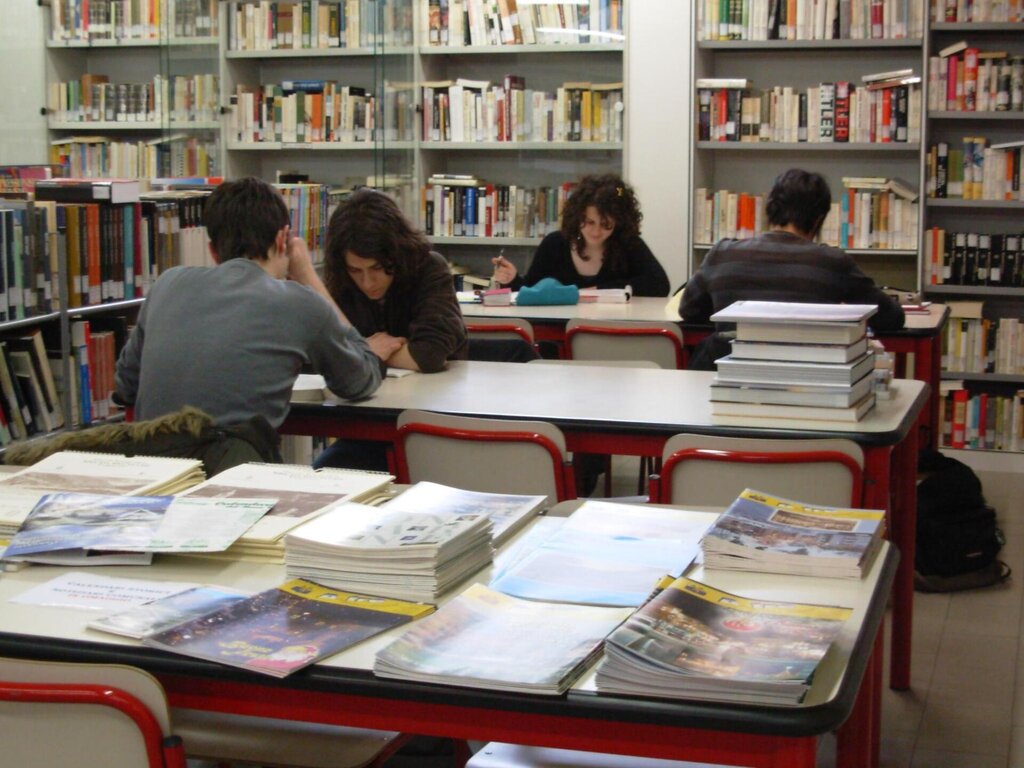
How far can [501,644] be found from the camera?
145 centimetres

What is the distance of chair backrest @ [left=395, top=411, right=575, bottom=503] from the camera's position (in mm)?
2650

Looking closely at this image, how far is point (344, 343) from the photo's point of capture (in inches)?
115

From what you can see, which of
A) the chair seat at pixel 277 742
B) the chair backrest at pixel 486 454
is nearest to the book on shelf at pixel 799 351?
the chair backrest at pixel 486 454

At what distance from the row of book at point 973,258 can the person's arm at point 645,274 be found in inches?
55.6

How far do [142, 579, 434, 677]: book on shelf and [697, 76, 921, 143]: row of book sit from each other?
16.7 ft

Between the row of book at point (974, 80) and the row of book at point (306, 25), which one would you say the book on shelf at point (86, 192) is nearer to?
the row of book at point (306, 25)

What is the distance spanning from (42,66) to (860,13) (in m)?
4.30

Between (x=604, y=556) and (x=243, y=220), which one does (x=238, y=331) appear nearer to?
(x=243, y=220)

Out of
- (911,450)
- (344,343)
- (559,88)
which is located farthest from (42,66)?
(911,450)

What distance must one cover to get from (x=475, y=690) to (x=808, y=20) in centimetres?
540

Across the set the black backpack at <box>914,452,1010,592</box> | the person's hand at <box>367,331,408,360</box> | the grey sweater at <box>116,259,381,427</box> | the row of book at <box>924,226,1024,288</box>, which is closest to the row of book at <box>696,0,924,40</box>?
the row of book at <box>924,226,1024,288</box>

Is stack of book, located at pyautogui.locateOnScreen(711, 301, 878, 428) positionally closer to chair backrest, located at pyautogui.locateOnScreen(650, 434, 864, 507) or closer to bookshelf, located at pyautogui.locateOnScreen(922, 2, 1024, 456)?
chair backrest, located at pyautogui.locateOnScreen(650, 434, 864, 507)

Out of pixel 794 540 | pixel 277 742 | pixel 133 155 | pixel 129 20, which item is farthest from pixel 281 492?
pixel 129 20

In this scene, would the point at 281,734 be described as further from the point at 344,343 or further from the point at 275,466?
the point at 344,343
